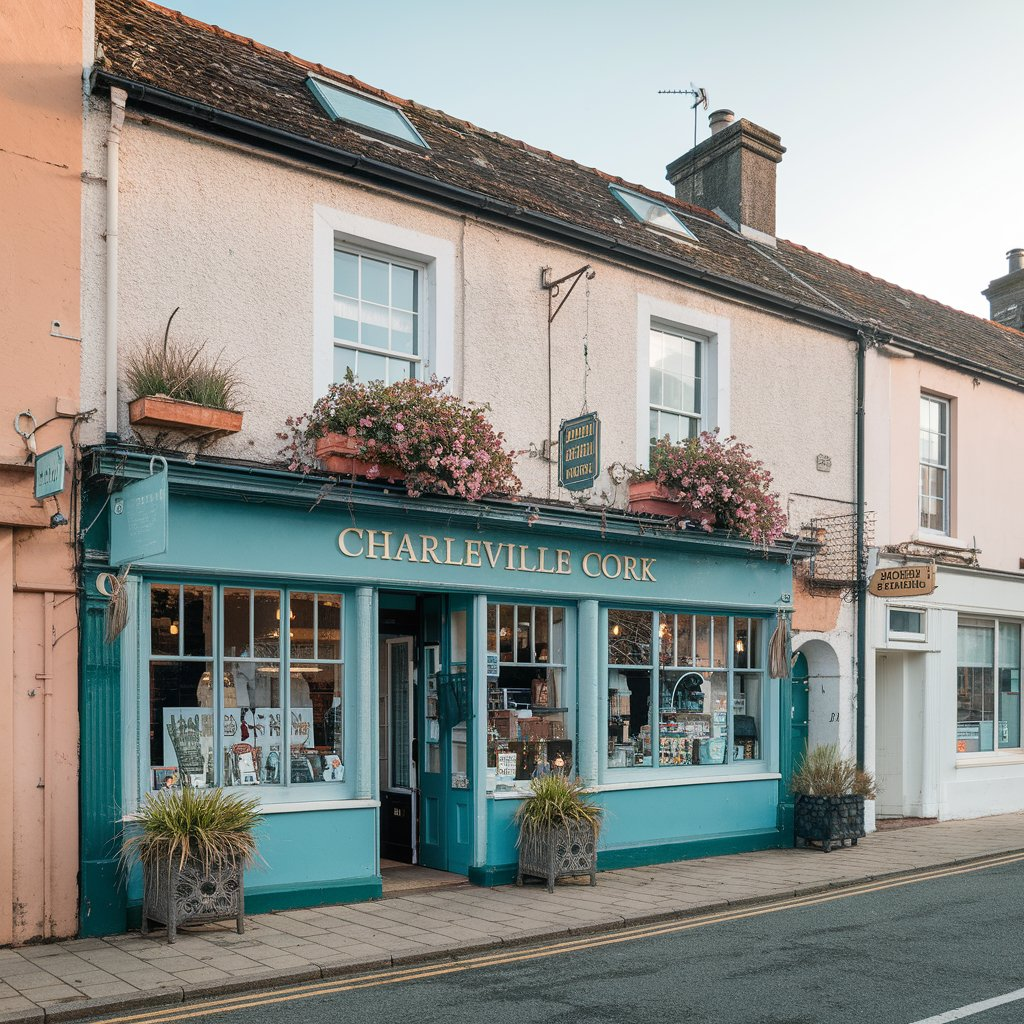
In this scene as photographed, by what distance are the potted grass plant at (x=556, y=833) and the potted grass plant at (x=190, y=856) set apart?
288 cm

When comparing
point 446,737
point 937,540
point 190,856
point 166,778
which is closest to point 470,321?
point 446,737

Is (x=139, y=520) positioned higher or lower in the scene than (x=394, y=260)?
lower

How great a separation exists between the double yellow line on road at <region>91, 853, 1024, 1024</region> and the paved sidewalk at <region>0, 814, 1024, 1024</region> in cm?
11

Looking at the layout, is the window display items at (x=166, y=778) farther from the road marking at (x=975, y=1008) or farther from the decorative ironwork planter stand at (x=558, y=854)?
the road marking at (x=975, y=1008)

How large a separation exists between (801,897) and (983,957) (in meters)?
2.63

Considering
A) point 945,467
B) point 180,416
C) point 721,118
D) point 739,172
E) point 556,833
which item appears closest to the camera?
point 180,416

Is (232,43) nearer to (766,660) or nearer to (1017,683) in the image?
(766,660)

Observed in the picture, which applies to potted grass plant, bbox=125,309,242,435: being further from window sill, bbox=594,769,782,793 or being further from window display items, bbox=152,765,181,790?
window sill, bbox=594,769,782,793

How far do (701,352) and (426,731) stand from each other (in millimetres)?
5424

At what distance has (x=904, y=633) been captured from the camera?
50.0 feet

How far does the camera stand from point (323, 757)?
9.89 metres

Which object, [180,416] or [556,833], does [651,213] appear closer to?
[180,416]

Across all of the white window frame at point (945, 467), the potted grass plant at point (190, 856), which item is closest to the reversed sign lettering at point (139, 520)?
the potted grass plant at point (190, 856)

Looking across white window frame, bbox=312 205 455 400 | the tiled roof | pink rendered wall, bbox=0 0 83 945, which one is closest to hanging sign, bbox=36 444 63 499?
pink rendered wall, bbox=0 0 83 945
